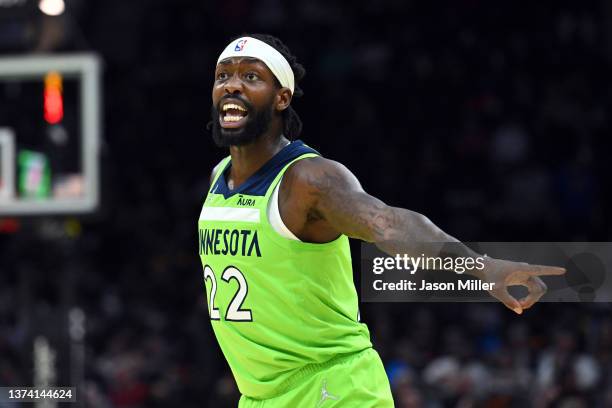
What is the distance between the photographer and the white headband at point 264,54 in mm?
4797

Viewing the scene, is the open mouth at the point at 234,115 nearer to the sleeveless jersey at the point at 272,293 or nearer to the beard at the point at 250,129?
the beard at the point at 250,129

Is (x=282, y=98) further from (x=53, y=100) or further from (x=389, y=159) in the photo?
(x=389, y=159)

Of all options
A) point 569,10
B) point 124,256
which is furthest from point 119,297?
point 569,10

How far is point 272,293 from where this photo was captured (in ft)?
15.1

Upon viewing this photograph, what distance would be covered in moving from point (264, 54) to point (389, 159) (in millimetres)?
8940

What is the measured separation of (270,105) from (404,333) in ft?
23.9

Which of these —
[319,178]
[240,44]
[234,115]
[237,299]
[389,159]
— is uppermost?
[389,159]

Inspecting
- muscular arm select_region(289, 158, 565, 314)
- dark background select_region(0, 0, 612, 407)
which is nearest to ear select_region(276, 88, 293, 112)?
muscular arm select_region(289, 158, 565, 314)

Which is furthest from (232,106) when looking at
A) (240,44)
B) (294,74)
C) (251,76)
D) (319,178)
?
(319,178)

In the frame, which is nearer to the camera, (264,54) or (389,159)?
(264,54)

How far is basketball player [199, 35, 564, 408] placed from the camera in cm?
455

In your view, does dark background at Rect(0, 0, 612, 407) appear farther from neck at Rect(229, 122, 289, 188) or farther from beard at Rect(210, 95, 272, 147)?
beard at Rect(210, 95, 272, 147)

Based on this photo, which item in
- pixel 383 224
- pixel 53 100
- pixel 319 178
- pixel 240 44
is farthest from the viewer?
pixel 53 100

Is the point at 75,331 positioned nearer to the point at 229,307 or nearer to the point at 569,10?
the point at 229,307
